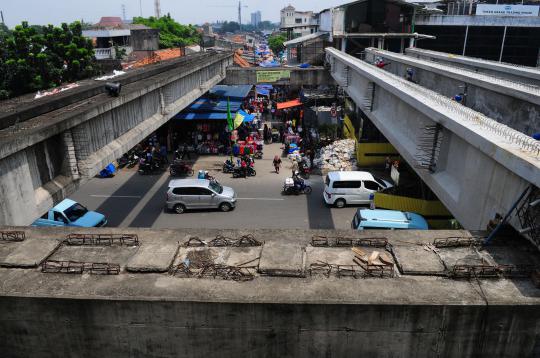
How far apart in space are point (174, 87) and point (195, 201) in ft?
20.0

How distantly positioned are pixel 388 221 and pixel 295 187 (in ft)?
23.0

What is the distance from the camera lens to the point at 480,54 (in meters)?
43.8

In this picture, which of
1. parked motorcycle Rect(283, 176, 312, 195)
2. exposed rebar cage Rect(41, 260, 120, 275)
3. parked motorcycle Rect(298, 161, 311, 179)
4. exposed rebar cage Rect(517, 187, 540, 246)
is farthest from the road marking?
exposed rebar cage Rect(517, 187, 540, 246)

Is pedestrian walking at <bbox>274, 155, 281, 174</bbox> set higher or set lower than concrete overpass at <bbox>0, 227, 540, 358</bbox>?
lower

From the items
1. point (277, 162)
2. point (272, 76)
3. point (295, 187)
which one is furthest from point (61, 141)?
point (272, 76)

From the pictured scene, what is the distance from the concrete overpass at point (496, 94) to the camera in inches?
405

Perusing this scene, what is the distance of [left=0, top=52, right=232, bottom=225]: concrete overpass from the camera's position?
28.3ft

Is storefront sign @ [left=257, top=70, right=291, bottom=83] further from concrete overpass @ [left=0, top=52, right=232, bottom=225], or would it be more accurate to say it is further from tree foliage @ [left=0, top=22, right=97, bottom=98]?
concrete overpass @ [left=0, top=52, right=232, bottom=225]

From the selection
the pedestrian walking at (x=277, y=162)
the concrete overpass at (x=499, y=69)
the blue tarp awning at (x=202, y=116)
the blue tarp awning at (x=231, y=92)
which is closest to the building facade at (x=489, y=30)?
the concrete overpass at (x=499, y=69)

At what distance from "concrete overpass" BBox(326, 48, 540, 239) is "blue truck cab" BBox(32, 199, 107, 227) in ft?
41.6

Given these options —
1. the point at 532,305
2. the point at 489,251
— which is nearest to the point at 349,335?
the point at 532,305

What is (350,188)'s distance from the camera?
63.7ft

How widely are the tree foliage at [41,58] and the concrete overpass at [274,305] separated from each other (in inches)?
1054

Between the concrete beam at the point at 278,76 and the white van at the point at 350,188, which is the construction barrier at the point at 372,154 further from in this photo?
the concrete beam at the point at 278,76
